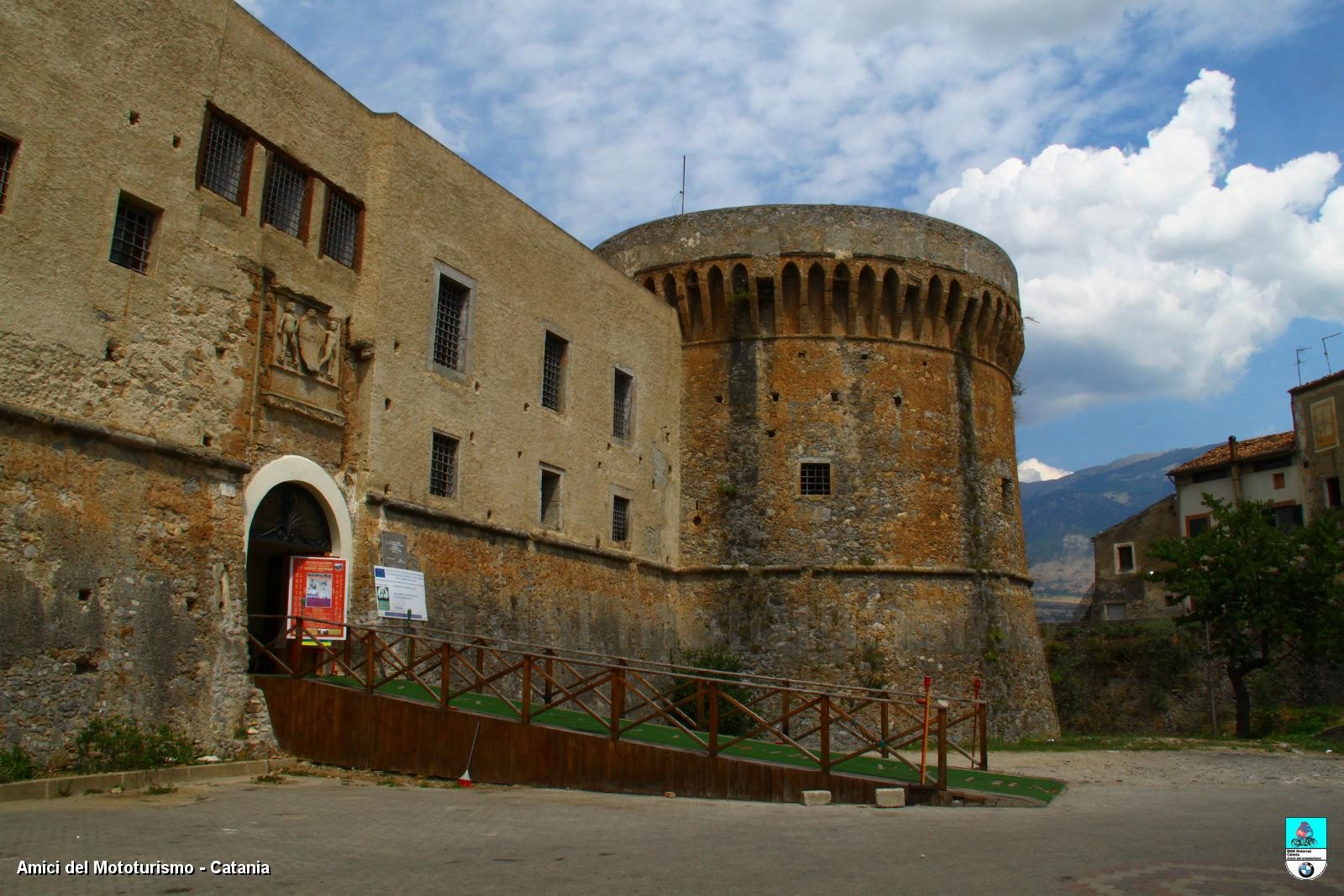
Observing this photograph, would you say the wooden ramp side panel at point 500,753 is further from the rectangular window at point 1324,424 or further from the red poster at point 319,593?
the rectangular window at point 1324,424

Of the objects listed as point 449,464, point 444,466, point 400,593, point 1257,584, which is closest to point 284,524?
point 400,593

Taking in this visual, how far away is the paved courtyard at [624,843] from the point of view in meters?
6.43

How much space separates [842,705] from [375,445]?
36.0ft

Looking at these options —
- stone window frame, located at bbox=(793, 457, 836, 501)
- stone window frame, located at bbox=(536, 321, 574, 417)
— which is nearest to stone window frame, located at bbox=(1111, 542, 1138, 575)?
stone window frame, located at bbox=(793, 457, 836, 501)

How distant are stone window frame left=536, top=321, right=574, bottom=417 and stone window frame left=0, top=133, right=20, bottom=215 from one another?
9.27 m

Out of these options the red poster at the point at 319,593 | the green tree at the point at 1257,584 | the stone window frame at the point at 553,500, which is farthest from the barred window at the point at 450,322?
the green tree at the point at 1257,584

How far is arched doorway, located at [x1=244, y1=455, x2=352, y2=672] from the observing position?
44.6 feet

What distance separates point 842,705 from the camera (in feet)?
71.5

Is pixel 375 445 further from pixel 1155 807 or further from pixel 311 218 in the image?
pixel 1155 807

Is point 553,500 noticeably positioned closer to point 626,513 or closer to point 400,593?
point 626,513

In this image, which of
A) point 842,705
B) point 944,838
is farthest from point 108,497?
point 842,705

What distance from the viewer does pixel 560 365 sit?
20.0m

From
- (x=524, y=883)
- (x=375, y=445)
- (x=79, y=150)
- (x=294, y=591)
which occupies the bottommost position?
(x=524, y=883)

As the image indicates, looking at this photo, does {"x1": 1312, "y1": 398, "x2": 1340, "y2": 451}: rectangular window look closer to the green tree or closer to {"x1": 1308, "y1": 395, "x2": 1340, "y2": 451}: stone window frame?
{"x1": 1308, "y1": 395, "x2": 1340, "y2": 451}: stone window frame
